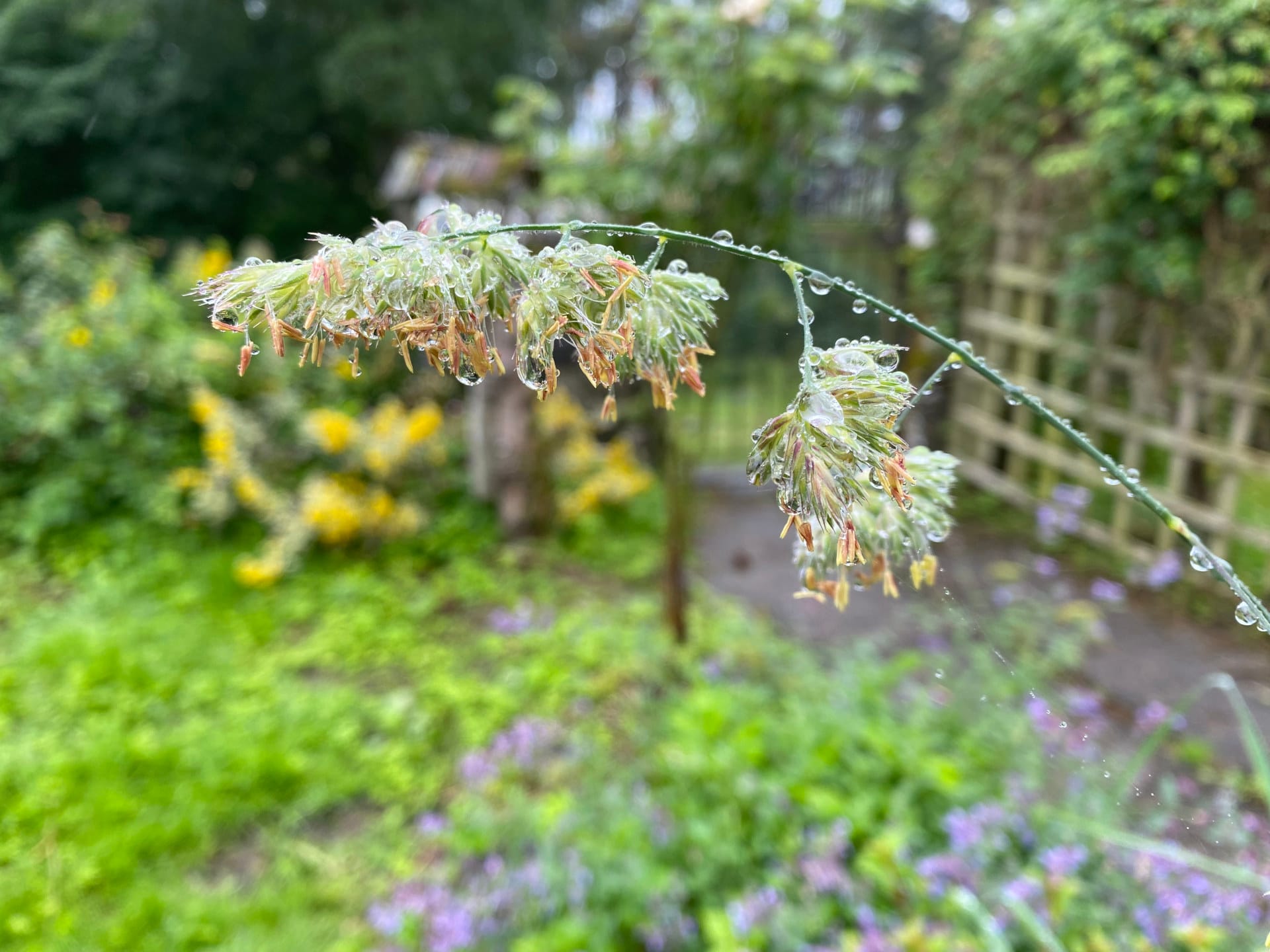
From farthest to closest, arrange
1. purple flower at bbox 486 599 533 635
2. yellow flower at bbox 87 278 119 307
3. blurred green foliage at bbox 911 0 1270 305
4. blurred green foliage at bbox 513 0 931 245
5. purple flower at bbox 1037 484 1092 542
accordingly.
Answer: yellow flower at bbox 87 278 119 307, purple flower at bbox 1037 484 1092 542, purple flower at bbox 486 599 533 635, blurred green foliage at bbox 513 0 931 245, blurred green foliage at bbox 911 0 1270 305

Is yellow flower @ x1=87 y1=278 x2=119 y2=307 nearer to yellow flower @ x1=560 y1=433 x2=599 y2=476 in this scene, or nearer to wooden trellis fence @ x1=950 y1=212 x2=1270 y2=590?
yellow flower @ x1=560 y1=433 x2=599 y2=476

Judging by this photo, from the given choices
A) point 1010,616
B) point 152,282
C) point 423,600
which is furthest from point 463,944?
point 152,282

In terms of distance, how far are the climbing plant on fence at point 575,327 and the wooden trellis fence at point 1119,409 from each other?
9.68 ft

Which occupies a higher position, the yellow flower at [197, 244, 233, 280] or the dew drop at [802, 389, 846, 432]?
the yellow flower at [197, 244, 233, 280]

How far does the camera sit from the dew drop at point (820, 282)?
71cm

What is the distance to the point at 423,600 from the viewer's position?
333 centimetres

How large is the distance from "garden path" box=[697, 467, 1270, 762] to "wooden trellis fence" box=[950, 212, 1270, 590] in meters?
0.40

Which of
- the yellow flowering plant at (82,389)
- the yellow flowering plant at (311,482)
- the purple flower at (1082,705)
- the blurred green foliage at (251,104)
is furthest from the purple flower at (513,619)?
the blurred green foliage at (251,104)

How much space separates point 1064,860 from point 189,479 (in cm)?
362

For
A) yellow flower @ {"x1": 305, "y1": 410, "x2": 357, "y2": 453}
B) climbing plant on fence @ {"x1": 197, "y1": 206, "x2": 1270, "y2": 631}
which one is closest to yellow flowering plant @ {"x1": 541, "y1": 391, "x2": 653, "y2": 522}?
A: yellow flower @ {"x1": 305, "y1": 410, "x2": 357, "y2": 453}

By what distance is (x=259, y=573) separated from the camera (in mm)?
3344

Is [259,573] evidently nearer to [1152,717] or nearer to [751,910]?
[751,910]

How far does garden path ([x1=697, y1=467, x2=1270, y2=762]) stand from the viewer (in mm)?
2598

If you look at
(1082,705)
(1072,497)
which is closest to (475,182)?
(1072,497)
